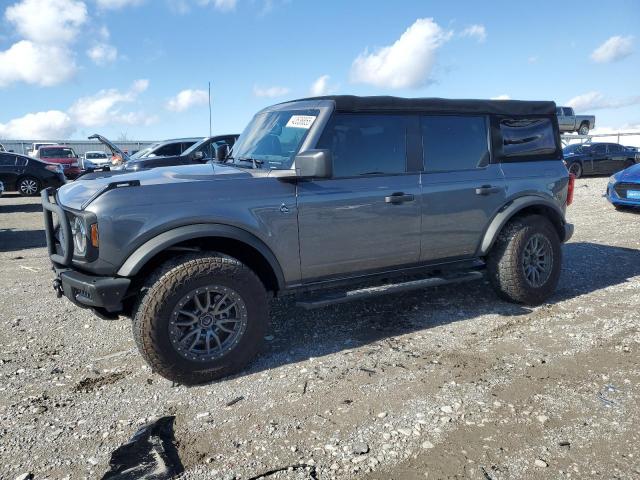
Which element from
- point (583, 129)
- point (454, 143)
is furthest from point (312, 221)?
point (583, 129)

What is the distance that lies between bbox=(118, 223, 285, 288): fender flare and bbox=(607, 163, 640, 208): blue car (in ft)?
32.4

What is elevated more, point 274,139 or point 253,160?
point 274,139

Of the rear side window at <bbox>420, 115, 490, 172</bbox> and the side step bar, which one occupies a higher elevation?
the rear side window at <bbox>420, 115, 490, 172</bbox>

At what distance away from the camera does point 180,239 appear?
336 cm

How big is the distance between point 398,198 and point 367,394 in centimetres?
166

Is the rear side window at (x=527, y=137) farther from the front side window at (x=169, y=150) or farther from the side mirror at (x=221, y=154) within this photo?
the front side window at (x=169, y=150)

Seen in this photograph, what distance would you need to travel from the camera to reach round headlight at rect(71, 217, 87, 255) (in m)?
3.27

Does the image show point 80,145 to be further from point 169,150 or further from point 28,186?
point 169,150

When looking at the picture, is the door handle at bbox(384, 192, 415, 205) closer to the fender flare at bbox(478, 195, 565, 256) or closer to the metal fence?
the fender flare at bbox(478, 195, 565, 256)

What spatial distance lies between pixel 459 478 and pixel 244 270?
1912mm

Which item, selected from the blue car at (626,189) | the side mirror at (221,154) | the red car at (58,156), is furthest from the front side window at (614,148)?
the red car at (58,156)

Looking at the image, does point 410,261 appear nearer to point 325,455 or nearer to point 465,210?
point 465,210

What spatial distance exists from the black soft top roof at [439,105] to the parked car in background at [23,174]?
1430cm

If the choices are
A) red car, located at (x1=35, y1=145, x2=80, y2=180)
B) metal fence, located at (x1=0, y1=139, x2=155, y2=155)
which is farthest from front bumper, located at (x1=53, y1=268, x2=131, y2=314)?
metal fence, located at (x1=0, y1=139, x2=155, y2=155)
